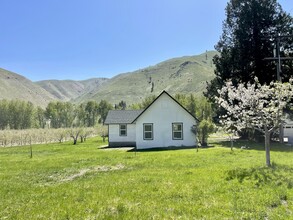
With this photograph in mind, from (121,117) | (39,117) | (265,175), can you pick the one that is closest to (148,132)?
(121,117)

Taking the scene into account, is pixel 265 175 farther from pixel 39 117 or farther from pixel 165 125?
pixel 39 117

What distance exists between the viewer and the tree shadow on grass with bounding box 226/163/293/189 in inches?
316

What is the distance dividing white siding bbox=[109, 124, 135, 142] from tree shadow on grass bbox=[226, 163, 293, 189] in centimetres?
1836

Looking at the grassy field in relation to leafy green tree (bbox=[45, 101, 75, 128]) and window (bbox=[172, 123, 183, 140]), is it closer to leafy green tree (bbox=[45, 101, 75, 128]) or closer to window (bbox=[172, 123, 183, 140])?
window (bbox=[172, 123, 183, 140])

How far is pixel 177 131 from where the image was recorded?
959 inches

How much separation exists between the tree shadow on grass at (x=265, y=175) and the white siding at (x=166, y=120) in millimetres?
13749

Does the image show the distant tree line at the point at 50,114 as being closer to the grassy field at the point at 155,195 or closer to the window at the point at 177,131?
the window at the point at 177,131

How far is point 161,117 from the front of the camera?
24375 millimetres

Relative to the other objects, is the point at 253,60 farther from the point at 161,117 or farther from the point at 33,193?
the point at 33,193

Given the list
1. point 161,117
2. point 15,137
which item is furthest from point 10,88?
point 161,117

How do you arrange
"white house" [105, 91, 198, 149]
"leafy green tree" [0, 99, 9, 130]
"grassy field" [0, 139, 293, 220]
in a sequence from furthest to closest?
"leafy green tree" [0, 99, 9, 130]
"white house" [105, 91, 198, 149]
"grassy field" [0, 139, 293, 220]

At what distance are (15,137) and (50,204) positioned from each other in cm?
3468

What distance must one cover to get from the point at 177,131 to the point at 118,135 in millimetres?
7001

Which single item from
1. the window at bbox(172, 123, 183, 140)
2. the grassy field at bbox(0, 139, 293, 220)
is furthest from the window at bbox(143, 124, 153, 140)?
the grassy field at bbox(0, 139, 293, 220)
